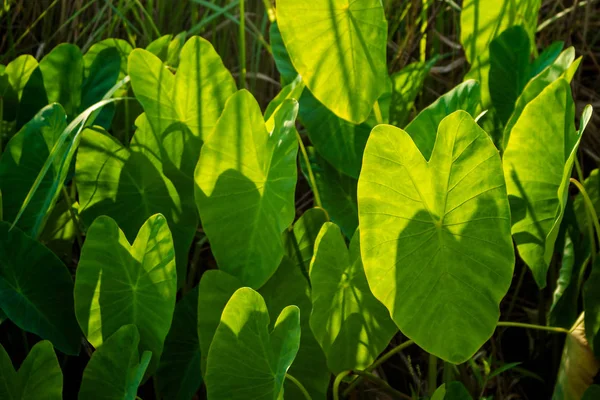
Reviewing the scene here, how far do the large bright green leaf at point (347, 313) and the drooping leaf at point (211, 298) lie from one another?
10cm

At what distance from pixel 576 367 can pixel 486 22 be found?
1.73 ft

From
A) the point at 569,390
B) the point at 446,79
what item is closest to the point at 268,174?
the point at 569,390

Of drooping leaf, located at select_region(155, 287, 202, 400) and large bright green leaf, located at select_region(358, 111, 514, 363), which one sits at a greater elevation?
large bright green leaf, located at select_region(358, 111, 514, 363)

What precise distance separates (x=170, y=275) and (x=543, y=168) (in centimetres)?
43

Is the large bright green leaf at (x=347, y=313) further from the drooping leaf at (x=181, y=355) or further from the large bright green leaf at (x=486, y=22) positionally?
the large bright green leaf at (x=486, y=22)

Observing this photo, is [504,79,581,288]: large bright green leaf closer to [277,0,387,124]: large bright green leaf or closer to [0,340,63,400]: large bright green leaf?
[277,0,387,124]: large bright green leaf

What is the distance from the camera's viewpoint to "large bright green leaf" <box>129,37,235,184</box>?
937 mm

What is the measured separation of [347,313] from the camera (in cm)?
83

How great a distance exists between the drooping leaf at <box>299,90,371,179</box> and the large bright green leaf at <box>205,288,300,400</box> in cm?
32

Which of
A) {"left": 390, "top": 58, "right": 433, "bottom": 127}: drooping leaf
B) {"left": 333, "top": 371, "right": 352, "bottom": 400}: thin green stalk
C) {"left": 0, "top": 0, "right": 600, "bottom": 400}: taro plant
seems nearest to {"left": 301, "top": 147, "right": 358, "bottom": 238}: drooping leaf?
{"left": 0, "top": 0, "right": 600, "bottom": 400}: taro plant

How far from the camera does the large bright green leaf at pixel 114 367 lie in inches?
29.9

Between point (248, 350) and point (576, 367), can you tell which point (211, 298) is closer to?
point (248, 350)

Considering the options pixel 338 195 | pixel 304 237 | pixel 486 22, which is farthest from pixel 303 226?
pixel 486 22

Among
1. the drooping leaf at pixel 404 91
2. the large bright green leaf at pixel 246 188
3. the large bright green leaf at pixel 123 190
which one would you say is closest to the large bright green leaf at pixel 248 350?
the large bright green leaf at pixel 246 188
